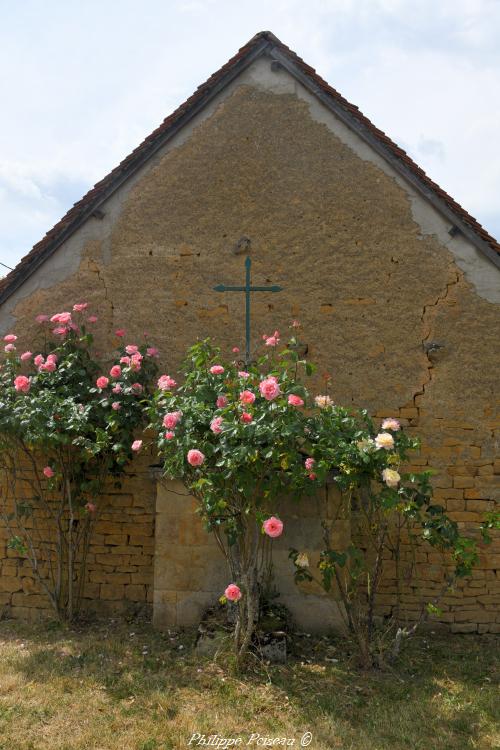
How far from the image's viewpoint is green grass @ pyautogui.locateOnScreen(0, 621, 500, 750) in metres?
3.37

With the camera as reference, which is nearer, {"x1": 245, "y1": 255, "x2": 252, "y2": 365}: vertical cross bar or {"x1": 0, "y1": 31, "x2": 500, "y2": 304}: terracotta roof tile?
{"x1": 245, "y1": 255, "x2": 252, "y2": 365}: vertical cross bar

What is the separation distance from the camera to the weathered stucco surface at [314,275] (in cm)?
543

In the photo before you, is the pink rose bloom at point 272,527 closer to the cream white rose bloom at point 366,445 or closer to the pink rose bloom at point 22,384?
the cream white rose bloom at point 366,445

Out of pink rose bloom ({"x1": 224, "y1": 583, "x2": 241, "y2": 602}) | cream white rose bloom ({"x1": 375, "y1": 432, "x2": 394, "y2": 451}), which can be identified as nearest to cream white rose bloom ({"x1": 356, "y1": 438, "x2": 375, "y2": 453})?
cream white rose bloom ({"x1": 375, "y1": 432, "x2": 394, "y2": 451})

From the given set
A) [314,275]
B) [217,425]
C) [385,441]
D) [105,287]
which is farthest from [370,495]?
[105,287]

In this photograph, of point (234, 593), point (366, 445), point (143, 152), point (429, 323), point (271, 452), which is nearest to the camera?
point (271, 452)

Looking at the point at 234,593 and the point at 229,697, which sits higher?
the point at 234,593

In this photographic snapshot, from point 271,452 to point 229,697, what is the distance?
1565mm

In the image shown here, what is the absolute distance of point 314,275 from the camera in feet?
18.7

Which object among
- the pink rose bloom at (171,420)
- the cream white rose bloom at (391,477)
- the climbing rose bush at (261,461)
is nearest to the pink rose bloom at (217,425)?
the climbing rose bush at (261,461)

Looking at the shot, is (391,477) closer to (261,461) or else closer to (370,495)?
(370,495)

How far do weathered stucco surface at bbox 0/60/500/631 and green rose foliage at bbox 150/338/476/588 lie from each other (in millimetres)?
1267

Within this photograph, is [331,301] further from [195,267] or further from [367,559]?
[367,559]

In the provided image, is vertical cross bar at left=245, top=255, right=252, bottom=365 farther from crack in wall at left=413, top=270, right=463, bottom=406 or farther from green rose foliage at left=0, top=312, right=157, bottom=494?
crack in wall at left=413, top=270, right=463, bottom=406
